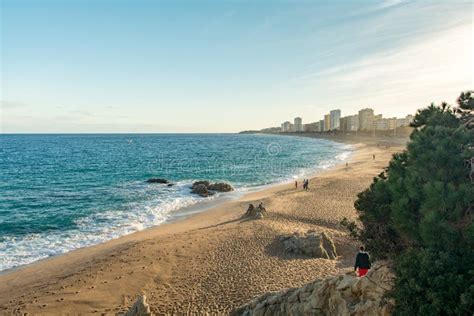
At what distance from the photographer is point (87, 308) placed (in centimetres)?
1170

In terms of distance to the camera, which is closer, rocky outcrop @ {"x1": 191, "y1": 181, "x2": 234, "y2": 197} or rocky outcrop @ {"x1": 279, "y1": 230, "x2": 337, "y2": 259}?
rocky outcrop @ {"x1": 279, "y1": 230, "x2": 337, "y2": 259}

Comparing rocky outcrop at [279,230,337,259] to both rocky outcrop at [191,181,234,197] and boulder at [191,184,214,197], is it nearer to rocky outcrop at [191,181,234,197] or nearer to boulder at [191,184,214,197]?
boulder at [191,184,214,197]

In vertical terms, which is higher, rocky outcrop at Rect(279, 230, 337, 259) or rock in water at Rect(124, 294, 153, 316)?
rock in water at Rect(124, 294, 153, 316)

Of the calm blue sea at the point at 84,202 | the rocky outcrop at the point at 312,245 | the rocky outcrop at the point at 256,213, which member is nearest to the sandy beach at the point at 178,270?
the rocky outcrop at the point at 312,245

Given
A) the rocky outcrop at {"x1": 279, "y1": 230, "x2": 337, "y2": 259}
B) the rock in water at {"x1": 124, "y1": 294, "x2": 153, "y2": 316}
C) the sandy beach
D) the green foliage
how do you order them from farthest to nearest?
the rocky outcrop at {"x1": 279, "y1": 230, "x2": 337, "y2": 259} → the sandy beach → the rock in water at {"x1": 124, "y1": 294, "x2": 153, "y2": 316} → the green foliage

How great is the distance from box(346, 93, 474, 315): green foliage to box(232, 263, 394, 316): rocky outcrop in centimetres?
64

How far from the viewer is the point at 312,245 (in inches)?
619

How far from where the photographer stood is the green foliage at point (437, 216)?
4.72 m

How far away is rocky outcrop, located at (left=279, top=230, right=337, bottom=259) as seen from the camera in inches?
610

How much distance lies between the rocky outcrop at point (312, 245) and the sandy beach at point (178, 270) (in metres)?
0.46

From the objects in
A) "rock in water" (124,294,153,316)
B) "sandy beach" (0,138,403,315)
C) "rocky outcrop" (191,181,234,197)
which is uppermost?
"rock in water" (124,294,153,316)

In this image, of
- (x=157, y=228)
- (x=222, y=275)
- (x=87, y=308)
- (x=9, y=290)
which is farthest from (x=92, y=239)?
(x=222, y=275)

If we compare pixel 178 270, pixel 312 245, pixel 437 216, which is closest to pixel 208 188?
pixel 178 270

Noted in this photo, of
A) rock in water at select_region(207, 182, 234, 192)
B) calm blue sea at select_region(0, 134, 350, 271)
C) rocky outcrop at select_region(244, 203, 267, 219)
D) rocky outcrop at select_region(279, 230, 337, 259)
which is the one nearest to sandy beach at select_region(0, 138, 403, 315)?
rocky outcrop at select_region(279, 230, 337, 259)
